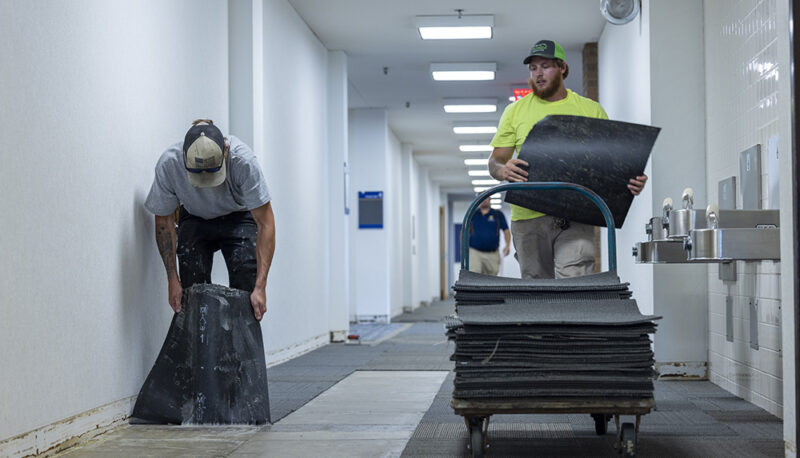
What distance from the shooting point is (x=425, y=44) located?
879 cm

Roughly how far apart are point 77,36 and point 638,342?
7.71 ft

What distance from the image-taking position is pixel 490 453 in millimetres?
2984

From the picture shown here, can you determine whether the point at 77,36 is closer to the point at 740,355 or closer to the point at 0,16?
the point at 0,16

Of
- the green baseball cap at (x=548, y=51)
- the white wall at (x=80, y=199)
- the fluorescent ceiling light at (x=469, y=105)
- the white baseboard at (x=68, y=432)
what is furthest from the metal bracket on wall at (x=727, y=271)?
the fluorescent ceiling light at (x=469, y=105)

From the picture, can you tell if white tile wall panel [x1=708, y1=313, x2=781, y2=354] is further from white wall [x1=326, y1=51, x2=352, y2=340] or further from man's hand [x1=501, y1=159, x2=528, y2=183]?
white wall [x1=326, y1=51, x2=352, y2=340]

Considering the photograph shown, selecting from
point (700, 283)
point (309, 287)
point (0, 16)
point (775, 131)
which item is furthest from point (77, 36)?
point (309, 287)

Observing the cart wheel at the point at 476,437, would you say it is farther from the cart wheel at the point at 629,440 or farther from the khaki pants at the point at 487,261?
the khaki pants at the point at 487,261

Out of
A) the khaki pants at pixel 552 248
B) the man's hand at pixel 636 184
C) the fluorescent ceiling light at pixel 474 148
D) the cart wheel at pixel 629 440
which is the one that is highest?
the fluorescent ceiling light at pixel 474 148

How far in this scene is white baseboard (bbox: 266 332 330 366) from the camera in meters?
6.36

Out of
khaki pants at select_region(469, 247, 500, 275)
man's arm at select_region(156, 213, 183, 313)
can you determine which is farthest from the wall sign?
man's arm at select_region(156, 213, 183, 313)

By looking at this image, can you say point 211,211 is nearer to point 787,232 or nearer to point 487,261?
point 787,232

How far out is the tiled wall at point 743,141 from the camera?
155 inches

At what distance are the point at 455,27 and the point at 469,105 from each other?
12.4ft

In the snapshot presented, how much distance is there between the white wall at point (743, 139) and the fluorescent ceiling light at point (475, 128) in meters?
7.97
